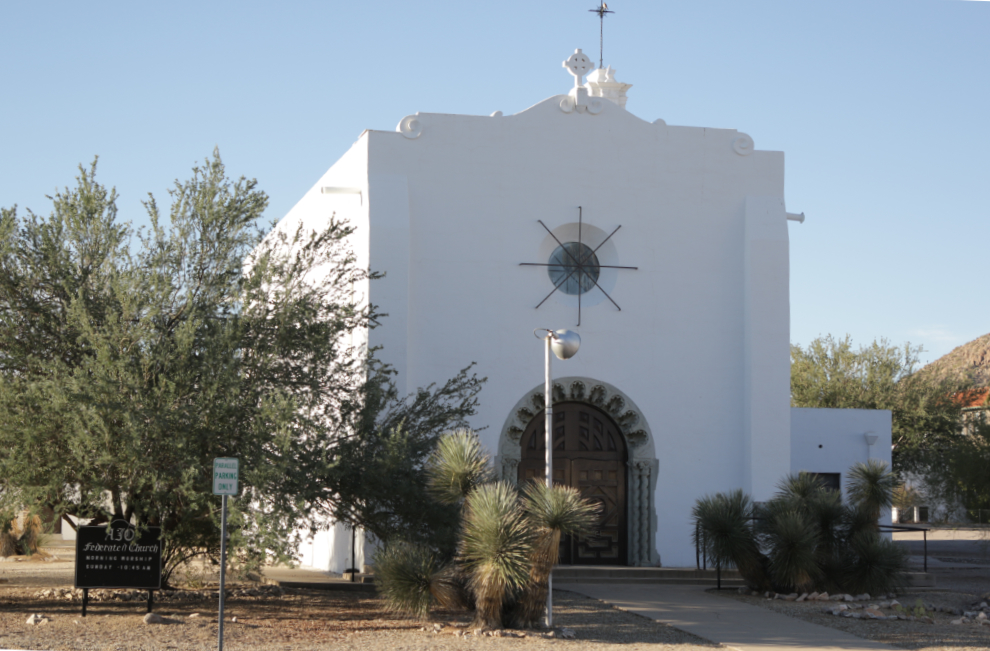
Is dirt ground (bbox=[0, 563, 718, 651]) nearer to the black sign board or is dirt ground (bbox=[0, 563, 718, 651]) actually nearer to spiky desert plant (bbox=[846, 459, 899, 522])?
the black sign board

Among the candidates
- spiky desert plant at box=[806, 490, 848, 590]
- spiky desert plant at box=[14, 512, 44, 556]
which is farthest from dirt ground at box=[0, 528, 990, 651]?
spiky desert plant at box=[14, 512, 44, 556]

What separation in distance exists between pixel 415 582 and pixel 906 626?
6.10 meters

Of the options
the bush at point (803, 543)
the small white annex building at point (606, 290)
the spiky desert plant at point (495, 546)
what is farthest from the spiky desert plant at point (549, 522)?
the small white annex building at point (606, 290)

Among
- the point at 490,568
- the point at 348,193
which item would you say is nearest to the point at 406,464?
the point at 490,568

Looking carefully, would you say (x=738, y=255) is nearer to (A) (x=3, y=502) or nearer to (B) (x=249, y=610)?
(B) (x=249, y=610)

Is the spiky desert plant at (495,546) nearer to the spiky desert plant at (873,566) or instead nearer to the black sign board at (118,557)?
the black sign board at (118,557)

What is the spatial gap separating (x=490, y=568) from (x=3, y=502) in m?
5.84

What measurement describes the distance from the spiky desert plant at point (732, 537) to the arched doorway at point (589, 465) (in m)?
2.66

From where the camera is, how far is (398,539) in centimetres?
1363

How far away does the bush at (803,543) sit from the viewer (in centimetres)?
1570

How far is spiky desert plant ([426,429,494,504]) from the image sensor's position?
1240 centimetres

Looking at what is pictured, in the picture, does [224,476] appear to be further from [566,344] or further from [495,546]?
[566,344]

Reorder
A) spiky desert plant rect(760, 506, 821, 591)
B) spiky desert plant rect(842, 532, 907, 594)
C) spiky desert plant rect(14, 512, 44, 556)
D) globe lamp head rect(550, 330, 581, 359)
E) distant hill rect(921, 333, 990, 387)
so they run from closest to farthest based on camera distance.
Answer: globe lamp head rect(550, 330, 581, 359), spiky desert plant rect(760, 506, 821, 591), spiky desert plant rect(842, 532, 907, 594), spiky desert plant rect(14, 512, 44, 556), distant hill rect(921, 333, 990, 387)

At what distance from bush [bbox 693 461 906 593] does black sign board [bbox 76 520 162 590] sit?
7.92 metres
